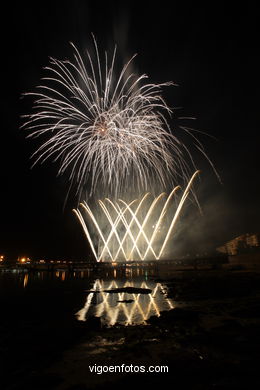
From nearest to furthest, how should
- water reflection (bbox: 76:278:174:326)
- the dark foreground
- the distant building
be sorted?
1. the dark foreground
2. water reflection (bbox: 76:278:174:326)
3. the distant building

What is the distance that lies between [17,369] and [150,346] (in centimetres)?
633

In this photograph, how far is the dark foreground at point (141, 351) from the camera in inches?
369

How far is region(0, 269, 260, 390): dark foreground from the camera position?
9375 mm

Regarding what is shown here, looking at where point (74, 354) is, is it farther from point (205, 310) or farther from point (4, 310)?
point (4, 310)

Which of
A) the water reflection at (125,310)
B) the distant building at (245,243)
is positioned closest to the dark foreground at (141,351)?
the water reflection at (125,310)

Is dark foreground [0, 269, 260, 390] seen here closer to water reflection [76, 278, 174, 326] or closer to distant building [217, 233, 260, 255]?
water reflection [76, 278, 174, 326]

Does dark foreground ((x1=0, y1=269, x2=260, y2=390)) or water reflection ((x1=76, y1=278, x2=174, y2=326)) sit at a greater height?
water reflection ((x1=76, y1=278, x2=174, y2=326))

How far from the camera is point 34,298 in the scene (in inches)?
1316

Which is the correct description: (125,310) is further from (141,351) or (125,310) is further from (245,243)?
(245,243)

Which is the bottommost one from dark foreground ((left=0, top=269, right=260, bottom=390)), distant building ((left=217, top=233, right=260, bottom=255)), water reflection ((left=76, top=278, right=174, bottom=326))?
dark foreground ((left=0, top=269, right=260, bottom=390))

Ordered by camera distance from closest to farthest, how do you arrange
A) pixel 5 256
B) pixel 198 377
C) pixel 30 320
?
pixel 198 377 → pixel 30 320 → pixel 5 256

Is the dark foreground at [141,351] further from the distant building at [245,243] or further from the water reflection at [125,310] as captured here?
the distant building at [245,243]

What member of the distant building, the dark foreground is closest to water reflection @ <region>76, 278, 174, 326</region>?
the dark foreground

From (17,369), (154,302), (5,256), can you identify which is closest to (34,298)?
(154,302)
